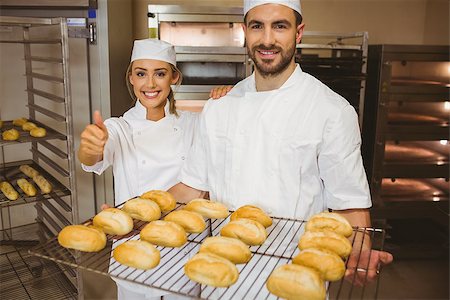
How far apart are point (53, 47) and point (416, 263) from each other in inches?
120

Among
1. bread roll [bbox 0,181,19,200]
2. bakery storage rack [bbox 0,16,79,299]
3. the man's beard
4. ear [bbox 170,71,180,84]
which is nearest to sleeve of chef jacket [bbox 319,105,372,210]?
the man's beard

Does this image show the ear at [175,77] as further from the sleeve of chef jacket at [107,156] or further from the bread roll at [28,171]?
the bread roll at [28,171]

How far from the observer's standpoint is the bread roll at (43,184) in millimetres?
2461

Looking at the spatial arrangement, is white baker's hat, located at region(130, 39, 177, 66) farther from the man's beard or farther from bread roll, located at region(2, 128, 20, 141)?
bread roll, located at region(2, 128, 20, 141)

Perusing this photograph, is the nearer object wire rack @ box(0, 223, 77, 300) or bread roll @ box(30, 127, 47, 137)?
bread roll @ box(30, 127, 47, 137)

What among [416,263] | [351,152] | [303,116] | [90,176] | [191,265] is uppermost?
[303,116]

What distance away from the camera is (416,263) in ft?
11.3

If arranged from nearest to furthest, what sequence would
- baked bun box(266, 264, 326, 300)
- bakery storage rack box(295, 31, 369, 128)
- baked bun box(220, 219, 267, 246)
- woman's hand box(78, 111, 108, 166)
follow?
baked bun box(266, 264, 326, 300)
baked bun box(220, 219, 267, 246)
woman's hand box(78, 111, 108, 166)
bakery storage rack box(295, 31, 369, 128)

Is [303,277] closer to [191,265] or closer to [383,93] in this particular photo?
[191,265]

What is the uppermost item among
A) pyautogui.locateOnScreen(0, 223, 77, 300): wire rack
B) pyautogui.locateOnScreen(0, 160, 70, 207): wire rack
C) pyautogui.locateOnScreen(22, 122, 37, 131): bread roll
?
pyautogui.locateOnScreen(22, 122, 37, 131): bread roll

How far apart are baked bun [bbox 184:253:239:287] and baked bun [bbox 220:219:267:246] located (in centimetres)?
15

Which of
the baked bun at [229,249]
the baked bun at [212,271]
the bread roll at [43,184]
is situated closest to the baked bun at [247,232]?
the baked bun at [229,249]

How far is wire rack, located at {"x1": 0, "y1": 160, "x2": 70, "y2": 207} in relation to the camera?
95.2 inches

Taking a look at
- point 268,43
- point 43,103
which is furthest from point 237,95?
point 43,103
